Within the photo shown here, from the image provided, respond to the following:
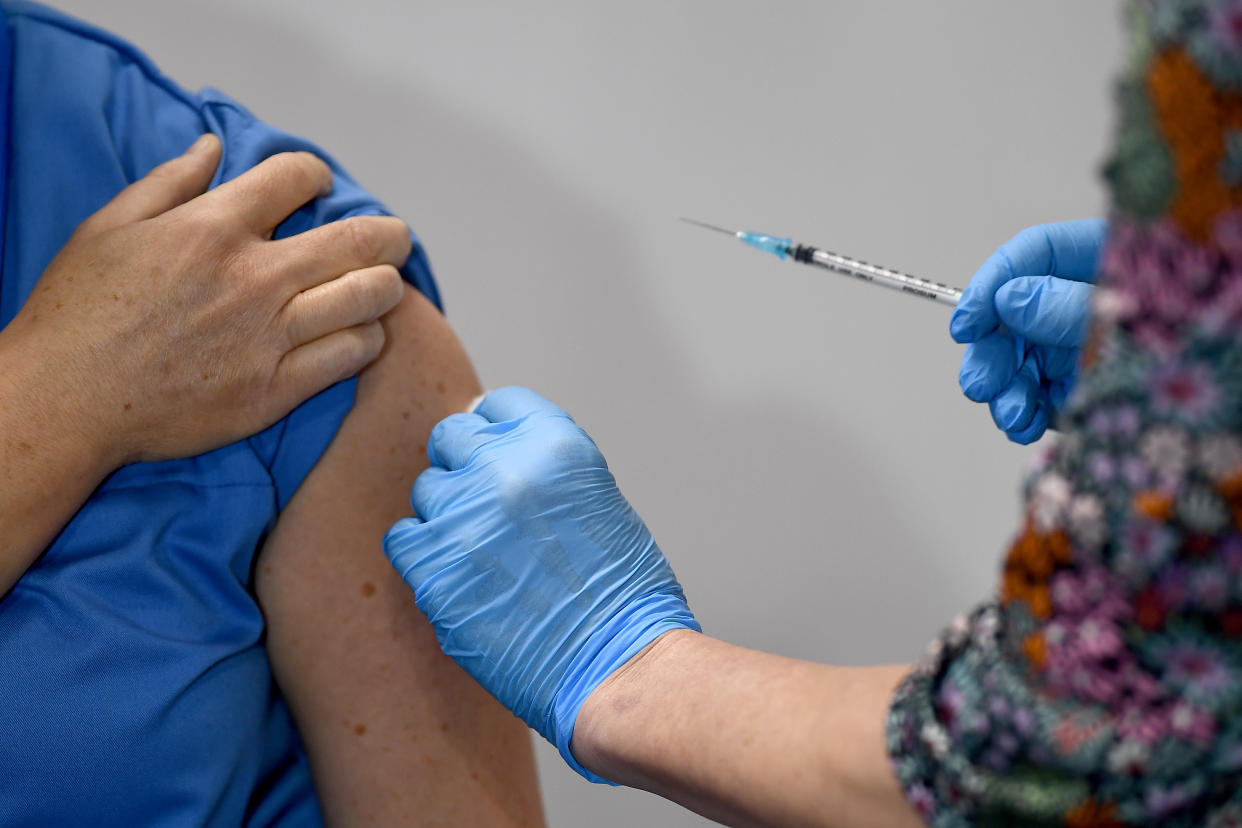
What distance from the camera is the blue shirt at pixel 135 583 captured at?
869mm

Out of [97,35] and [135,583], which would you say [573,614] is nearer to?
[135,583]

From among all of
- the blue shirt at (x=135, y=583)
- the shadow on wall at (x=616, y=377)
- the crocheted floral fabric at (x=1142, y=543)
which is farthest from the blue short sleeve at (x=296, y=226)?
the crocheted floral fabric at (x=1142, y=543)

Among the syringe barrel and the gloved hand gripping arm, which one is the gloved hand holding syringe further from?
the gloved hand gripping arm

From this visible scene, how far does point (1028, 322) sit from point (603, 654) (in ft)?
1.92

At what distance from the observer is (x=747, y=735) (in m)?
0.71

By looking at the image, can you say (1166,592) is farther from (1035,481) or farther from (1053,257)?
(1053,257)

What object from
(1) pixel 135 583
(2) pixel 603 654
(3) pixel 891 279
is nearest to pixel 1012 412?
(3) pixel 891 279

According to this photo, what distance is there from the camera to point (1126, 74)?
503mm

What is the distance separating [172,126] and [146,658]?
570mm

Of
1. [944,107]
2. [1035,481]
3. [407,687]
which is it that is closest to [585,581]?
[407,687]

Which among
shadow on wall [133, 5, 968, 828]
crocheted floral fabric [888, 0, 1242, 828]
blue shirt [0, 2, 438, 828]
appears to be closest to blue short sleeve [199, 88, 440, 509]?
blue shirt [0, 2, 438, 828]

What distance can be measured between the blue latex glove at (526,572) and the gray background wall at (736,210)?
1.96 feet

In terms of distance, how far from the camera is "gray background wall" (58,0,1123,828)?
60.5 inches

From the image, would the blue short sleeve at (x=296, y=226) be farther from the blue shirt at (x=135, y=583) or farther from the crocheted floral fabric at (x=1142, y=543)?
the crocheted floral fabric at (x=1142, y=543)
